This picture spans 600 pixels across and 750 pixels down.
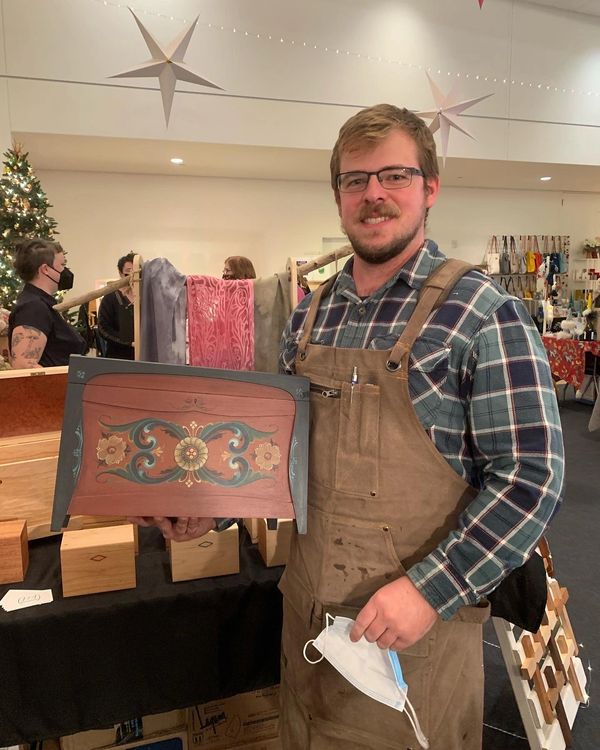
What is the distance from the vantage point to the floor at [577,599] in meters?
1.84

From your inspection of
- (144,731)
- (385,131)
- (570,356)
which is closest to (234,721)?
(144,731)

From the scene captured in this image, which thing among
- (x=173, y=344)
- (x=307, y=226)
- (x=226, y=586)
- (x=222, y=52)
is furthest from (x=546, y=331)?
(x=226, y=586)

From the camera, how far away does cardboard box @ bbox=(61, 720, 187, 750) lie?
1.45 metres

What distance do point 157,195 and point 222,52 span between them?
6.44ft

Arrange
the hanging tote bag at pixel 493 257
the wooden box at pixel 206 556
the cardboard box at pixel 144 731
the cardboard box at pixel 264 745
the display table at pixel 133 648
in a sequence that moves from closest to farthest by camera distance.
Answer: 1. the display table at pixel 133 648
2. the wooden box at pixel 206 556
3. the cardboard box at pixel 144 731
4. the cardboard box at pixel 264 745
5. the hanging tote bag at pixel 493 257

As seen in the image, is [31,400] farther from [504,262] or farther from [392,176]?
[504,262]

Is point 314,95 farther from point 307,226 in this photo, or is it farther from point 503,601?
point 503,601

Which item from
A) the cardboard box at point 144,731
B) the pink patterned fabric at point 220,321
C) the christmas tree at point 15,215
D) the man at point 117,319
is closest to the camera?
the cardboard box at point 144,731

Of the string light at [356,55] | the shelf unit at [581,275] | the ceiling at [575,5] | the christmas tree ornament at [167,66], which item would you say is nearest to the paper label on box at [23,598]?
the christmas tree ornament at [167,66]

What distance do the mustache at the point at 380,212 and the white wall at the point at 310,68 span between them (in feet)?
14.9

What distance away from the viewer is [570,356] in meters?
5.23

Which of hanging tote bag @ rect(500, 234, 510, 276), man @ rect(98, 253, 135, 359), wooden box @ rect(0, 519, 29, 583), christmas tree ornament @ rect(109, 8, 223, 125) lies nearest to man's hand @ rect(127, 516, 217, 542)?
wooden box @ rect(0, 519, 29, 583)

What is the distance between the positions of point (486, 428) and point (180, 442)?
1.73 feet

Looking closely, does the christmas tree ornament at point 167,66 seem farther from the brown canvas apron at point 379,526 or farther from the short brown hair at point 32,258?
the brown canvas apron at point 379,526
